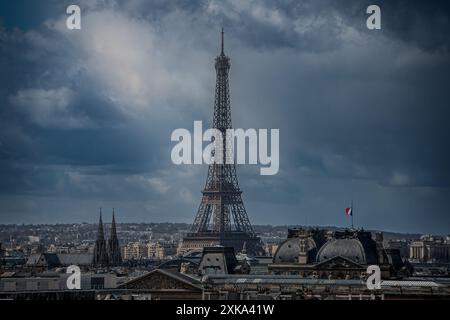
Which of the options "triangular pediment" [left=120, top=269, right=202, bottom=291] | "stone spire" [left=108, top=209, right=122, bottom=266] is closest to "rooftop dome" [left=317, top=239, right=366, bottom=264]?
"triangular pediment" [left=120, top=269, right=202, bottom=291]

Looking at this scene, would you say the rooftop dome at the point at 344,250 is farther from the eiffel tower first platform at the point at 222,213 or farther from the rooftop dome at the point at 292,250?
the eiffel tower first platform at the point at 222,213

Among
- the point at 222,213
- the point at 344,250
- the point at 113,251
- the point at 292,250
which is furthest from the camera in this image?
the point at 113,251

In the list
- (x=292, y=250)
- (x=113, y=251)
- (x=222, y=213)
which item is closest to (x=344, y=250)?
(x=292, y=250)

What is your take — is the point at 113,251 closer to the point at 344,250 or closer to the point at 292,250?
the point at 292,250

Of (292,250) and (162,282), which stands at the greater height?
(292,250)

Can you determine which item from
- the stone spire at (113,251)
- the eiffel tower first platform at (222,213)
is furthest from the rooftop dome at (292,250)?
the stone spire at (113,251)
